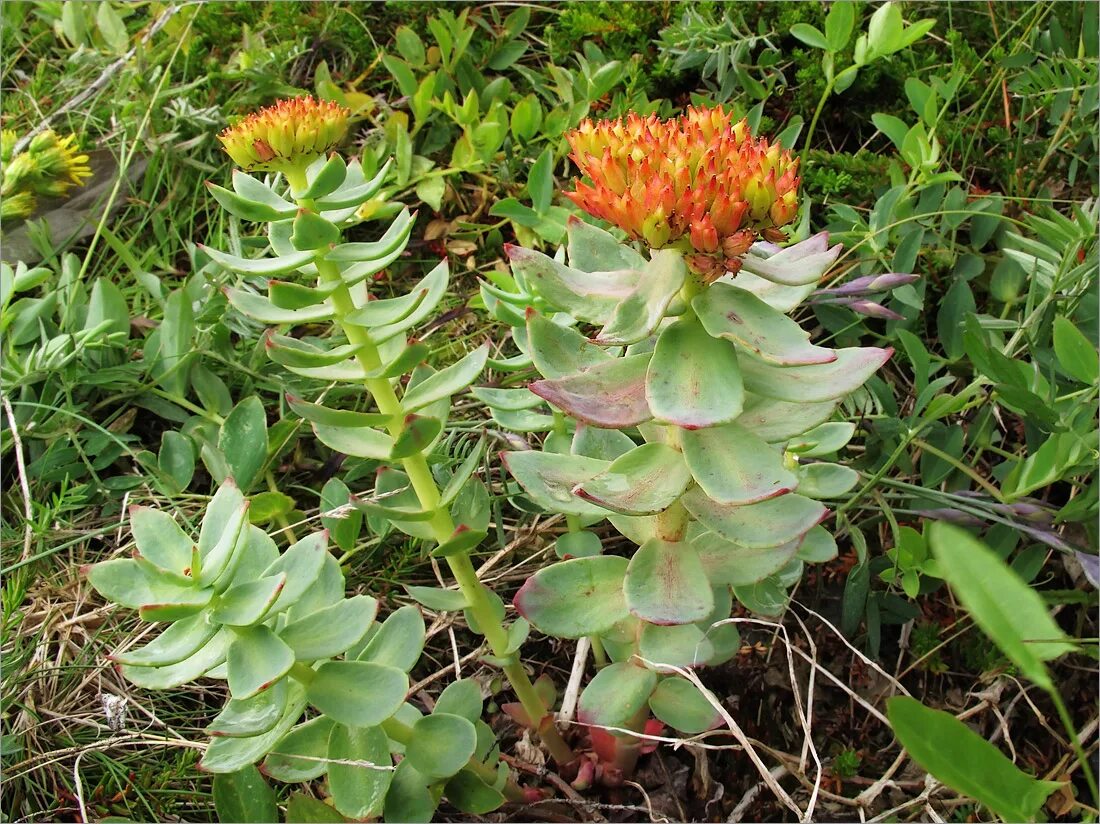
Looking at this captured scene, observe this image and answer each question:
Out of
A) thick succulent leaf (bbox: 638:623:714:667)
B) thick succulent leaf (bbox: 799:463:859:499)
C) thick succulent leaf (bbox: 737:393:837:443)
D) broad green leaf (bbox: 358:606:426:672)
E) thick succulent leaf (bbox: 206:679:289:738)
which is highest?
thick succulent leaf (bbox: 737:393:837:443)

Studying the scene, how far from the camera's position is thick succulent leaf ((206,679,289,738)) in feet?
3.95

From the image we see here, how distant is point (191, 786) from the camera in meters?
1.68

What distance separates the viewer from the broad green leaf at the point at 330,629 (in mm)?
1271

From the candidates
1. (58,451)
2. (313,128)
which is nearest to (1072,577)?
(313,128)

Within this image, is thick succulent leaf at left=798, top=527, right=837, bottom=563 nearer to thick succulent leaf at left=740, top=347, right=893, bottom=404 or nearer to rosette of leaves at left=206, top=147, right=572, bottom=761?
thick succulent leaf at left=740, top=347, right=893, bottom=404

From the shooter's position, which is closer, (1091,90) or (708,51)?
(1091,90)

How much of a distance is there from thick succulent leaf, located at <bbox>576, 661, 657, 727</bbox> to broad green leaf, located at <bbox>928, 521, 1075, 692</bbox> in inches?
29.5

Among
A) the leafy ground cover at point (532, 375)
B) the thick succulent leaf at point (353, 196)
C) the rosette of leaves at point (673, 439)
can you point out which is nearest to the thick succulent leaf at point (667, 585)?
the rosette of leaves at point (673, 439)

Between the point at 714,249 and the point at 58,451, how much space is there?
61.8 inches

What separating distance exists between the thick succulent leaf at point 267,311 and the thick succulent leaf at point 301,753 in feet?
1.91

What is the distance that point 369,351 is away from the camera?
1.41 metres

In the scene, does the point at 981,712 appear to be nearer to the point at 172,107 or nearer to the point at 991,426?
the point at 991,426

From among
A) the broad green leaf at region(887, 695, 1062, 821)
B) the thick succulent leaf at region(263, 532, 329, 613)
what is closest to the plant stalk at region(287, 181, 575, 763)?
the thick succulent leaf at region(263, 532, 329, 613)

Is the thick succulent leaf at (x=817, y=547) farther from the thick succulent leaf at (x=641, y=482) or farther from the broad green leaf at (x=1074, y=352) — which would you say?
the broad green leaf at (x=1074, y=352)
